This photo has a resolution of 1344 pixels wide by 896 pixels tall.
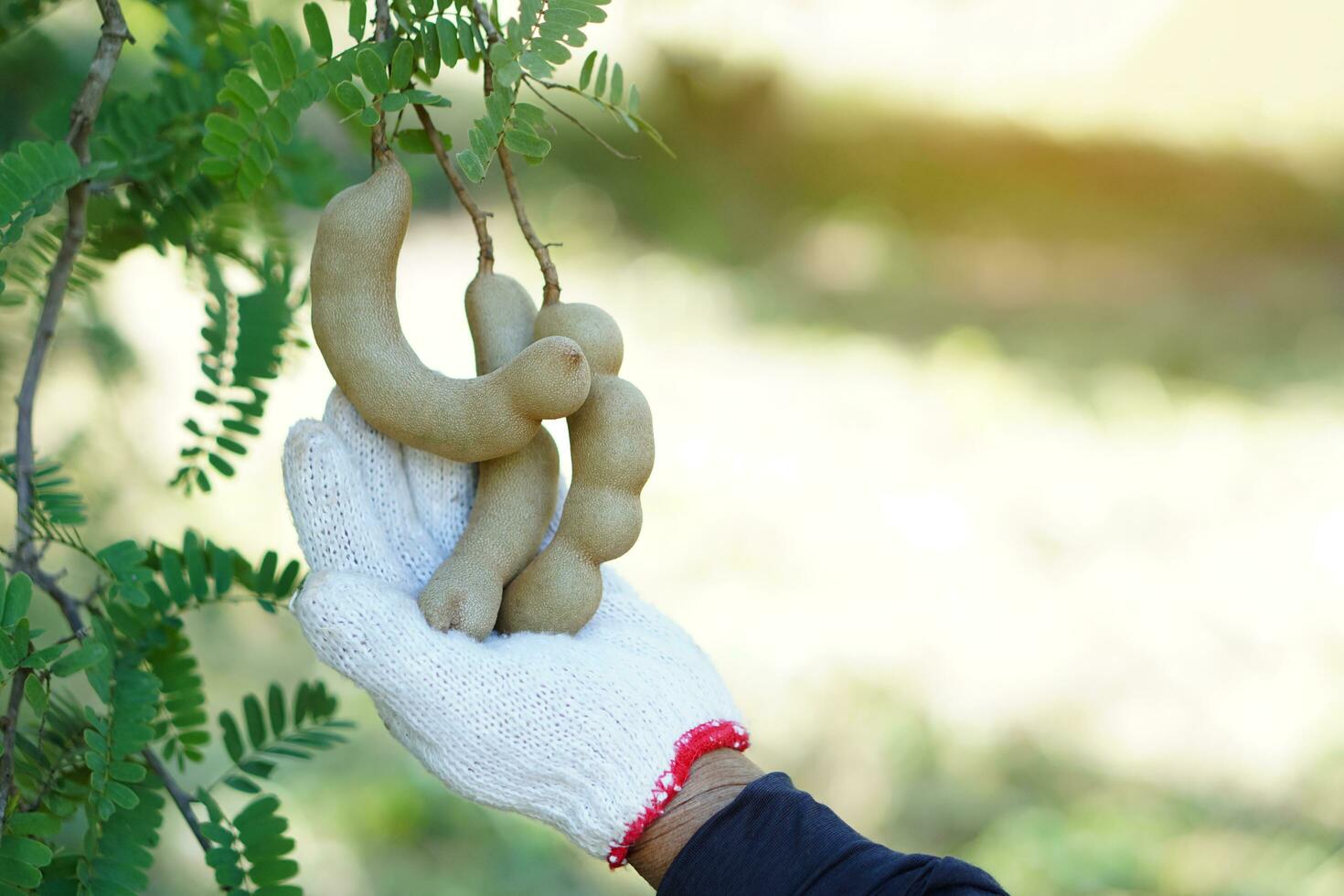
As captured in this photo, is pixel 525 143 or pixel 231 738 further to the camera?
pixel 231 738

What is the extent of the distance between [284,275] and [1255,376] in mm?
2589

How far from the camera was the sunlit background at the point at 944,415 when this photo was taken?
5.47 ft

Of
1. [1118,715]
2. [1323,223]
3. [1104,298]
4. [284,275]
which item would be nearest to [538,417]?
[284,275]

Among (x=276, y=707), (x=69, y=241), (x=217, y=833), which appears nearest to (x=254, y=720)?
(x=276, y=707)

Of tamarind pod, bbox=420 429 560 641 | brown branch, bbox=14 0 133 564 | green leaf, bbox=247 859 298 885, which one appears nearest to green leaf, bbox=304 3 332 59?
brown branch, bbox=14 0 133 564

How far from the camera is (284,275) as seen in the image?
0.84 meters

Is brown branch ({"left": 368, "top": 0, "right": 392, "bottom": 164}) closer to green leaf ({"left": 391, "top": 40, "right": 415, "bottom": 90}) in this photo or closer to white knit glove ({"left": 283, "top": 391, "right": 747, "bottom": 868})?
green leaf ({"left": 391, "top": 40, "right": 415, "bottom": 90})

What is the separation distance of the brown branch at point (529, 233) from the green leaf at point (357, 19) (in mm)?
90

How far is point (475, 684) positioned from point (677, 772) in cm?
13

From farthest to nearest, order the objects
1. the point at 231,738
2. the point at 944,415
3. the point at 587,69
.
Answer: the point at 944,415 → the point at 231,738 → the point at 587,69

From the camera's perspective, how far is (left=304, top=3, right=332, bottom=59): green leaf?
1.98 ft

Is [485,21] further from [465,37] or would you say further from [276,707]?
[276,707]

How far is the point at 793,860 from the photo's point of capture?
0.64 metres

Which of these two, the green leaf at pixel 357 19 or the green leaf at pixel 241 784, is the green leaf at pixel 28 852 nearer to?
the green leaf at pixel 241 784
